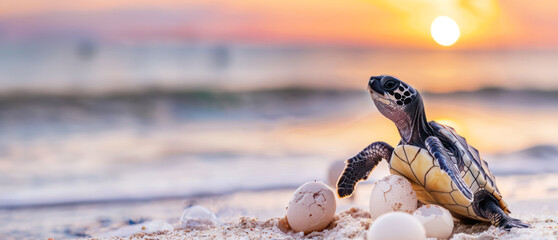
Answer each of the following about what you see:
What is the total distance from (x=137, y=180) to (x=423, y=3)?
10.6 m

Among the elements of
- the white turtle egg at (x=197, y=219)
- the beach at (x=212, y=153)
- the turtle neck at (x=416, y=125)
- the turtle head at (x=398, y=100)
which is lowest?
the white turtle egg at (x=197, y=219)

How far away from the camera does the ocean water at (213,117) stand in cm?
592

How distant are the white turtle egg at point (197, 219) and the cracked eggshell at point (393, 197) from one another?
3.88ft

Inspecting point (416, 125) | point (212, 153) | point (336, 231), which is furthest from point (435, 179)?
point (212, 153)

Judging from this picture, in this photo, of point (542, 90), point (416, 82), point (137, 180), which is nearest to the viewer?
point (137, 180)

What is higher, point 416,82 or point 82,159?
point 416,82

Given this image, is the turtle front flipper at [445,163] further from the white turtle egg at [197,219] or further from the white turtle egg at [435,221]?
the white turtle egg at [197,219]

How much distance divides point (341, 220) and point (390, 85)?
0.86 m

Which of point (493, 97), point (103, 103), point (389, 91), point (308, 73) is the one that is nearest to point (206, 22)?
point (308, 73)

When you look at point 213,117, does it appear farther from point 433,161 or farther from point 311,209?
point 433,161

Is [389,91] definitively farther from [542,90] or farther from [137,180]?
[542,90]

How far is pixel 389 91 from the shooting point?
319 centimetres

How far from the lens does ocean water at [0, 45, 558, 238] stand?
5922mm

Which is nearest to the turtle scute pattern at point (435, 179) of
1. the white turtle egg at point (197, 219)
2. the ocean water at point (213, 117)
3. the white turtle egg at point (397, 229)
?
the white turtle egg at point (397, 229)
